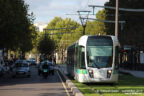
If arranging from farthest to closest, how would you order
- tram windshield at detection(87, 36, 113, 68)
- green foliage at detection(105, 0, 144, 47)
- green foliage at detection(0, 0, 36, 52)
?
green foliage at detection(105, 0, 144, 47) < green foliage at detection(0, 0, 36, 52) < tram windshield at detection(87, 36, 113, 68)

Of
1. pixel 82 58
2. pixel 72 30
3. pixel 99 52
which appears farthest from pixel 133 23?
pixel 72 30

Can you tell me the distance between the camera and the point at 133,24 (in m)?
63.2

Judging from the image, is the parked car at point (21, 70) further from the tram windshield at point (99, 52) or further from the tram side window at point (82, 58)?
the tram windshield at point (99, 52)

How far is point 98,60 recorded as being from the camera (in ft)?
82.4

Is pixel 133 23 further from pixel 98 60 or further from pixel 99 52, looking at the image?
pixel 98 60

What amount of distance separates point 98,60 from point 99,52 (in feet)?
1.70

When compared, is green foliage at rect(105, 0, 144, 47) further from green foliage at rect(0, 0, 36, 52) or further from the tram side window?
the tram side window

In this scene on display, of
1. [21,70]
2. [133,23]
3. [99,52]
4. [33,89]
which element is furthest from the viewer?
[133,23]

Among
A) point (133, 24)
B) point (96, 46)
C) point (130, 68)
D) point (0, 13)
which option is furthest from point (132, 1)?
point (96, 46)

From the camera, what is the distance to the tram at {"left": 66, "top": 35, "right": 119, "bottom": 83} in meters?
24.8

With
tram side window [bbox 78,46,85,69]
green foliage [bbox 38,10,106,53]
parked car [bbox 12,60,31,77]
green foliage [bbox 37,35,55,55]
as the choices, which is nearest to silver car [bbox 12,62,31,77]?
parked car [bbox 12,60,31,77]

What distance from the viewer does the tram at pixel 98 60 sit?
24.8m

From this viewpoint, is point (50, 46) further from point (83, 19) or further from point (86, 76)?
point (86, 76)

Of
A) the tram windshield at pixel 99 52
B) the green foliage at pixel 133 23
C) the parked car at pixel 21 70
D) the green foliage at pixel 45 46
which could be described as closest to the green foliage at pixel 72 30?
the green foliage at pixel 45 46
